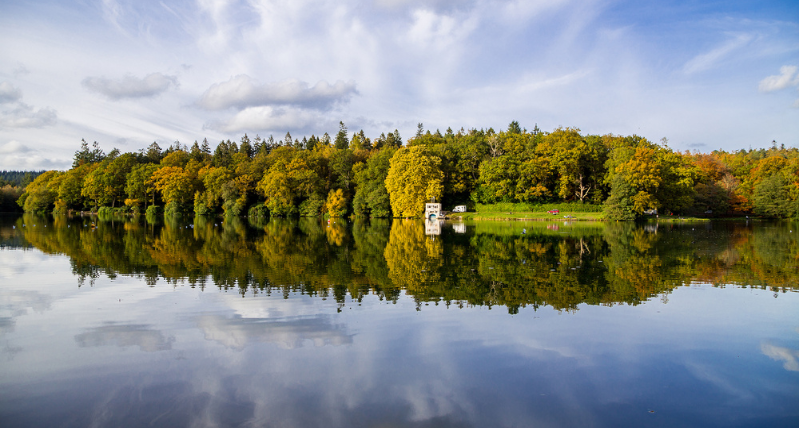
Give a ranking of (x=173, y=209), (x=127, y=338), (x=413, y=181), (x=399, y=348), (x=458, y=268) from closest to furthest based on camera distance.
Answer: (x=399, y=348) → (x=127, y=338) → (x=458, y=268) → (x=413, y=181) → (x=173, y=209)

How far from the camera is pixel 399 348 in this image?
307 inches

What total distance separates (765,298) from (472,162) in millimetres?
65788

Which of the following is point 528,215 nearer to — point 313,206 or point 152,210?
point 313,206

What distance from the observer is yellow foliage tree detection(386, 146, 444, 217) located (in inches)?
2601

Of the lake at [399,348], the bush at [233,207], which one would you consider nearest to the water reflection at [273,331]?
the lake at [399,348]

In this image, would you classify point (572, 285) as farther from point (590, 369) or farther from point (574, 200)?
point (574, 200)

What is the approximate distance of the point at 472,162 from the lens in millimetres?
76500

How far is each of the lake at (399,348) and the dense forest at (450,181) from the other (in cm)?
5111

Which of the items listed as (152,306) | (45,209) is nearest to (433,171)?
(152,306)

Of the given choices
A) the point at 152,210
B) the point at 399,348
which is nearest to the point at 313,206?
the point at 152,210

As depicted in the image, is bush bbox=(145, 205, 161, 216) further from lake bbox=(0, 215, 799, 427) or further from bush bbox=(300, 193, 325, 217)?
lake bbox=(0, 215, 799, 427)

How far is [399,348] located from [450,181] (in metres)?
67.0

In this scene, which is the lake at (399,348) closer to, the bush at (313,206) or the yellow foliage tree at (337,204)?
the yellow foliage tree at (337,204)

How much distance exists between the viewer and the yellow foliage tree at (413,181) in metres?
66.1
